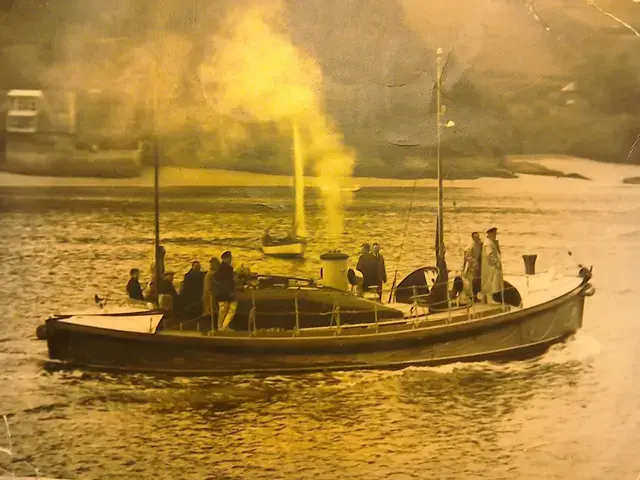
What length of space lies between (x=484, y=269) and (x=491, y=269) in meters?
0.02

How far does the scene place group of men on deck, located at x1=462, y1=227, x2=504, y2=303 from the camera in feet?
5.62

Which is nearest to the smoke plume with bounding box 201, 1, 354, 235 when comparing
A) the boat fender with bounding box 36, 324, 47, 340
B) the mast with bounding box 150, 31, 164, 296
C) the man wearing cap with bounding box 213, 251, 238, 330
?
the mast with bounding box 150, 31, 164, 296

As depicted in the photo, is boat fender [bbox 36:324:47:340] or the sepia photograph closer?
the sepia photograph

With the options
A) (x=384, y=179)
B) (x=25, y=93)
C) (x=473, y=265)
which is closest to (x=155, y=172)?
(x=25, y=93)

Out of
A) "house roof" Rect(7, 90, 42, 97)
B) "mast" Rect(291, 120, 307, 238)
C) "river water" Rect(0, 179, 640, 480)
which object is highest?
"house roof" Rect(7, 90, 42, 97)

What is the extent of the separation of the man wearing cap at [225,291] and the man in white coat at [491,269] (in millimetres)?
591

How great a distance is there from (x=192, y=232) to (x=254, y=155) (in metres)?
0.24

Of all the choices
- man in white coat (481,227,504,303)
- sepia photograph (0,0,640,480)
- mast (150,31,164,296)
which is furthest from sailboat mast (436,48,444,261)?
mast (150,31,164,296)

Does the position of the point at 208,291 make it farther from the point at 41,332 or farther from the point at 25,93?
the point at 25,93


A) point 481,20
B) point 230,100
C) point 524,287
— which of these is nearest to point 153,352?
point 230,100

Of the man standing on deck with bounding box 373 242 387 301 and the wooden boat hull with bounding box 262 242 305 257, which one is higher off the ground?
the wooden boat hull with bounding box 262 242 305 257

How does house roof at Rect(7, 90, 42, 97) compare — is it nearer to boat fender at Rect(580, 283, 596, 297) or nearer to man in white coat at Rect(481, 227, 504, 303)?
man in white coat at Rect(481, 227, 504, 303)

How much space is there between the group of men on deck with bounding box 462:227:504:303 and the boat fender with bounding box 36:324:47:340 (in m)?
1.03

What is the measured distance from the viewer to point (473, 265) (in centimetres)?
172
